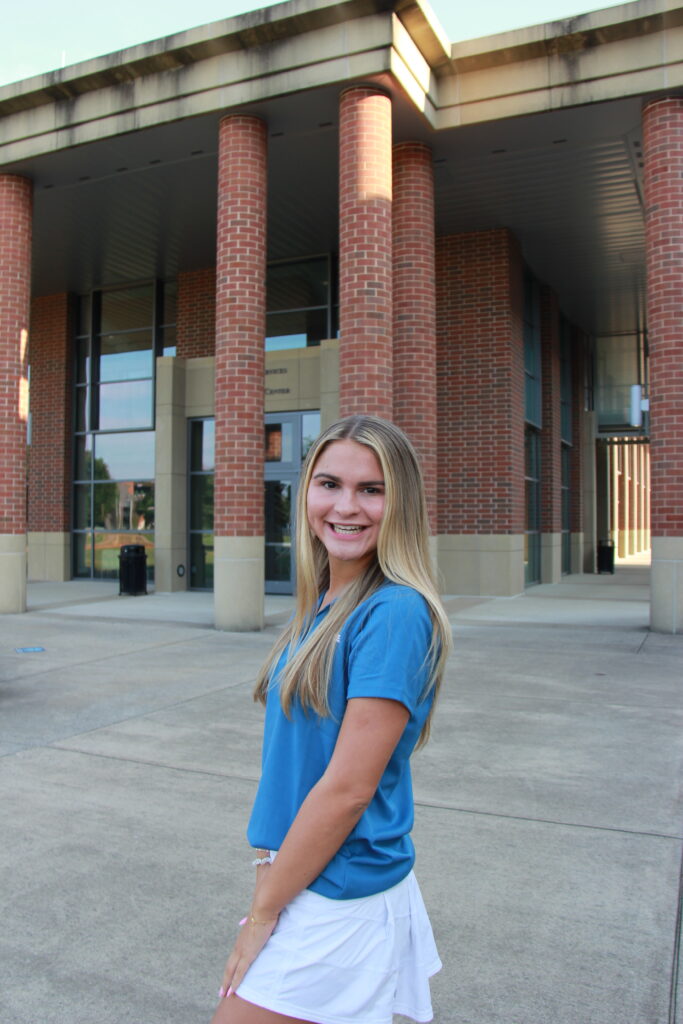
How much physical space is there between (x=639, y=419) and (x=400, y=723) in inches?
471

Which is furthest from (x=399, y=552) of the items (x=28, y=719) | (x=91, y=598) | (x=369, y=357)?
(x=91, y=598)

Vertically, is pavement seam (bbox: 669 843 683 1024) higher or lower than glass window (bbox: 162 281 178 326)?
lower

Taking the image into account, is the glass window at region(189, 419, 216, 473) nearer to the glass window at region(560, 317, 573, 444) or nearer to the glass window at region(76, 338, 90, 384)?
the glass window at region(76, 338, 90, 384)

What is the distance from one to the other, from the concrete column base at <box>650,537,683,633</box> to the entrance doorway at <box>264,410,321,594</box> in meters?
7.09

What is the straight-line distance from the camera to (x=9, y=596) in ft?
43.8

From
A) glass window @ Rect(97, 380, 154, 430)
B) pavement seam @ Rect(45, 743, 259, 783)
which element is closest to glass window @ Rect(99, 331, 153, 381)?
glass window @ Rect(97, 380, 154, 430)

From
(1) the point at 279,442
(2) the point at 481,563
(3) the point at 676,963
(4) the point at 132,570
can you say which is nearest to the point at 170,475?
(4) the point at 132,570

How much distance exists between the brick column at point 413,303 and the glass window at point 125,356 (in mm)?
8705

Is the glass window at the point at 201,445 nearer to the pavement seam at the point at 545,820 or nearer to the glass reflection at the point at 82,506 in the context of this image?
the glass reflection at the point at 82,506

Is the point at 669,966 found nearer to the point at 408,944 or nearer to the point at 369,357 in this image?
the point at 408,944

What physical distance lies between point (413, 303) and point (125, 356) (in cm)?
967

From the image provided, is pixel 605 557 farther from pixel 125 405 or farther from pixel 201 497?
pixel 125 405

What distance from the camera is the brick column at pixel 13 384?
13477 mm

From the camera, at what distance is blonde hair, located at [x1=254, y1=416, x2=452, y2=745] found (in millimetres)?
1569
